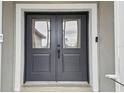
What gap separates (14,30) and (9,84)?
982 mm

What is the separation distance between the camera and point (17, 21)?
3512 millimetres

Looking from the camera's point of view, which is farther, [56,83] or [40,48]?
[40,48]

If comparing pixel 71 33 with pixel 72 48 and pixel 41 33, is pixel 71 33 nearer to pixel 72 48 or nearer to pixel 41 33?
pixel 72 48

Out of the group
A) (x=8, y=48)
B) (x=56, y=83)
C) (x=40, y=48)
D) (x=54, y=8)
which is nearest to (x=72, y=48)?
(x=40, y=48)

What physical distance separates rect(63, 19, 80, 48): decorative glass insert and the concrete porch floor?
0.89 metres

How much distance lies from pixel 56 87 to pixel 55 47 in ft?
2.98

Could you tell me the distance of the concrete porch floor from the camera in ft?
11.9

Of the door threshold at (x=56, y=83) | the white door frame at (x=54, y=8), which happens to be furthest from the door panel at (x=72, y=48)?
the white door frame at (x=54, y=8)

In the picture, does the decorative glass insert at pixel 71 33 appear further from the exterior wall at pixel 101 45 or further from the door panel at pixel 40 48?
the exterior wall at pixel 101 45

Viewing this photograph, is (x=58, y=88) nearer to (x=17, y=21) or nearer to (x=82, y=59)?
(x=82, y=59)

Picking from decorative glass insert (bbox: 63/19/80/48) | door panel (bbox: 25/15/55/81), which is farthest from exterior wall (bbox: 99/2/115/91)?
door panel (bbox: 25/15/55/81)

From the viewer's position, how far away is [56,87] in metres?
3.75

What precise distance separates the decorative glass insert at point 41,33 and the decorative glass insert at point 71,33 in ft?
1.24
